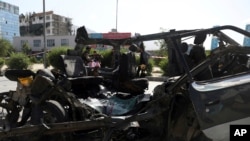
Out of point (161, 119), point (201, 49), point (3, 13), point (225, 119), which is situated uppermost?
point (3, 13)

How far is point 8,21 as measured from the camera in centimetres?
9150

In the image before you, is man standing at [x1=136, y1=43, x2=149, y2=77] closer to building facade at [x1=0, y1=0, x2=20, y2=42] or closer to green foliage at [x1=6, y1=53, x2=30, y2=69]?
green foliage at [x1=6, y1=53, x2=30, y2=69]

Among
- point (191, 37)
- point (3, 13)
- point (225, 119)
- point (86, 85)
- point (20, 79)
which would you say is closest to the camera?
point (225, 119)

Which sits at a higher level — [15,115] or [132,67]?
[132,67]

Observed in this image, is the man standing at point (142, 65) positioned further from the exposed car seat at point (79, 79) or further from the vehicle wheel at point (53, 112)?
the vehicle wheel at point (53, 112)

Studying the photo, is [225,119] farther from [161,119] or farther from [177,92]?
[161,119]

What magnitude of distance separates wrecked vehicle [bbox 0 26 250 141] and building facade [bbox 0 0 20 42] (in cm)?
8974

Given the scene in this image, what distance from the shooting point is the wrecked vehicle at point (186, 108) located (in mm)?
2932

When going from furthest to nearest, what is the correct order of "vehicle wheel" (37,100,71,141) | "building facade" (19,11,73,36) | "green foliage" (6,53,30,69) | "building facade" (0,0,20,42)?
"building facade" (19,11,73,36), "building facade" (0,0,20,42), "green foliage" (6,53,30,69), "vehicle wheel" (37,100,71,141)

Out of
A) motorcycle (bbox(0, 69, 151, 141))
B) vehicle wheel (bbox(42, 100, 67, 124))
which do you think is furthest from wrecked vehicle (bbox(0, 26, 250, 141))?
vehicle wheel (bbox(42, 100, 67, 124))

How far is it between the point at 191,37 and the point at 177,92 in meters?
0.71

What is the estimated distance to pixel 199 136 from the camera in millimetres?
3447

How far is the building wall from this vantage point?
235 ft

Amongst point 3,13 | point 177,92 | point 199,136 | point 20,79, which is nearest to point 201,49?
point 177,92
